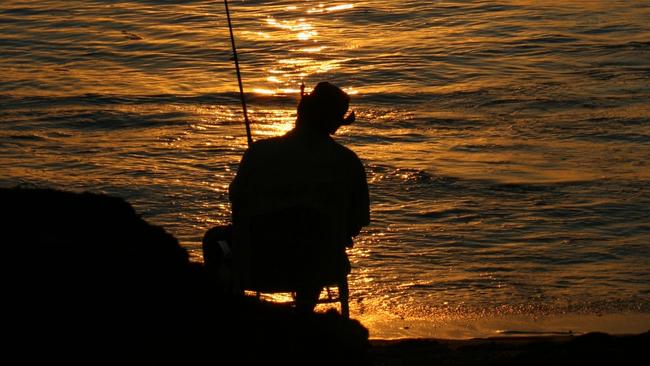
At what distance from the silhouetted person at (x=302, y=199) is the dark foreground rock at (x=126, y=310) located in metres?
Result: 0.19

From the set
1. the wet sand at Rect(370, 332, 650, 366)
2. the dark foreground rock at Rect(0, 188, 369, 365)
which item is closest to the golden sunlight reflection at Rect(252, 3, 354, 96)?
the wet sand at Rect(370, 332, 650, 366)

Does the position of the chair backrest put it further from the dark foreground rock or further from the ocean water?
the ocean water

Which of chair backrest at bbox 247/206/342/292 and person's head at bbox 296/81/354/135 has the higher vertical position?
person's head at bbox 296/81/354/135

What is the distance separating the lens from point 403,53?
1658 cm

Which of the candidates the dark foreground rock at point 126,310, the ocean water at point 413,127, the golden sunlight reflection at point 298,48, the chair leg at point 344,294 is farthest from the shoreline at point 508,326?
the golden sunlight reflection at point 298,48

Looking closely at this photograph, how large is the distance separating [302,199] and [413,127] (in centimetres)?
792

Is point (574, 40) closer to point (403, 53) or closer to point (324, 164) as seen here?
point (403, 53)

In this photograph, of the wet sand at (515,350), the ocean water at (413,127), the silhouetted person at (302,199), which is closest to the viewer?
the silhouetted person at (302,199)

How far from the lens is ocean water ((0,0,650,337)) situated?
8641 millimetres

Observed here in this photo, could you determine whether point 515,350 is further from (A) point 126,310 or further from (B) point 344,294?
(A) point 126,310

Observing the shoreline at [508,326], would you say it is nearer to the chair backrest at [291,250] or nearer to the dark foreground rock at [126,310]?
the chair backrest at [291,250]

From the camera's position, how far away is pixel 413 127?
13.1 metres

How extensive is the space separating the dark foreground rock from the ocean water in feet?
8.03

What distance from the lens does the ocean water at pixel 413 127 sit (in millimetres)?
8641
